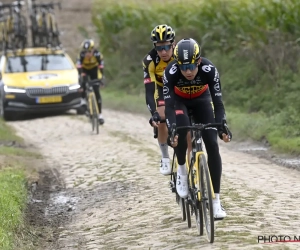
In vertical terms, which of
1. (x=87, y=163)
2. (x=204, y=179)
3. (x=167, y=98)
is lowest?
(x=87, y=163)

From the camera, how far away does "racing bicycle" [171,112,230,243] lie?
7430 mm

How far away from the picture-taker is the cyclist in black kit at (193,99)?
304 inches

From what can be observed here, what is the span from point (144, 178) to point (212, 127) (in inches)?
169

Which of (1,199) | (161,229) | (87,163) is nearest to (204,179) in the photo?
(161,229)

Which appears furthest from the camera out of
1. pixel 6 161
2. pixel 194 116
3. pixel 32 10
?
pixel 32 10

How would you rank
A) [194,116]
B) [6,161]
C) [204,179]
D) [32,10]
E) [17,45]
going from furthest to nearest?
[32,10] → [17,45] → [6,161] → [194,116] → [204,179]

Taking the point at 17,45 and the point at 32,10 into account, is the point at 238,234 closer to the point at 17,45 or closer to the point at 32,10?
the point at 17,45

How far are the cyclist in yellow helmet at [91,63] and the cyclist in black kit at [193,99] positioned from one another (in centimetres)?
1012

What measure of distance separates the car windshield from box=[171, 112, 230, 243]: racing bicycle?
14.9m

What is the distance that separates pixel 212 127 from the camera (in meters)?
7.71

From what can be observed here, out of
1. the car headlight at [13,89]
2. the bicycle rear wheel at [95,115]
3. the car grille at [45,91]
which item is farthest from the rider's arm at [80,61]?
the car headlight at [13,89]

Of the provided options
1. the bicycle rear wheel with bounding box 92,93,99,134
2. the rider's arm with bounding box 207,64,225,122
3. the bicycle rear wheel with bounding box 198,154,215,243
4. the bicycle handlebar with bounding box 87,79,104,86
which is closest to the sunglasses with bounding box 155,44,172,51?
the rider's arm with bounding box 207,64,225,122

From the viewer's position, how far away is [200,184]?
7707 mm

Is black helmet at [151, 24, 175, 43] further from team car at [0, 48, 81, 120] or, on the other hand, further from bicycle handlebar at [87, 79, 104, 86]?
team car at [0, 48, 81, 120]
